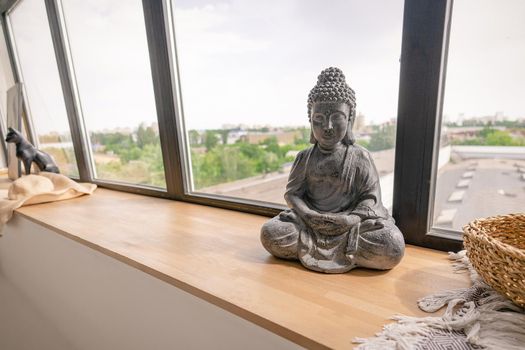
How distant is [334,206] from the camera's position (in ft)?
2.28

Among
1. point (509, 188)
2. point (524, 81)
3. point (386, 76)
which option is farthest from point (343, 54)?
point (509, 188)

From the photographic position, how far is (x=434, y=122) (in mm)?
693

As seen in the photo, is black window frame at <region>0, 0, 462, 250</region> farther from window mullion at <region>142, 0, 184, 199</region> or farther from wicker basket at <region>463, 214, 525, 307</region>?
wicker basket at <region>463, 214, 525, 307</region>

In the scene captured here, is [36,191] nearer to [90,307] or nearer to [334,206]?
[90,307]

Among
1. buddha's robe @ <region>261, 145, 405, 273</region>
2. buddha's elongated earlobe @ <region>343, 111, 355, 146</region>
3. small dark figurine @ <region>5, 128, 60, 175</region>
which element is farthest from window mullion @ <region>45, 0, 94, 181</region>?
buddha's elongated earlobe @ <region>343, 111, 355, 146</region>

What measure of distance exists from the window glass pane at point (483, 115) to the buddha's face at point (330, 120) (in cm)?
28

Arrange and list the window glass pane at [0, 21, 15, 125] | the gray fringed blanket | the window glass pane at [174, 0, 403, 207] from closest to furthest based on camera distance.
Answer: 1. the gray fringed blanket
2. the window glass pane at [174, 0, 403, 207]
3. the window glass pane at [0, 21, 15, 125]

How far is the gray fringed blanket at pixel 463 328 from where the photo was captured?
1.40ft

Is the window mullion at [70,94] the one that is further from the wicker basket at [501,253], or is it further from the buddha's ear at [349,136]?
the wicker basket at [501,253]

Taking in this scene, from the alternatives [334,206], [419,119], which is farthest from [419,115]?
[334,206]

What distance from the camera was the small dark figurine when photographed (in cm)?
166

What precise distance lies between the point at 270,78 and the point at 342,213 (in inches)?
23.2

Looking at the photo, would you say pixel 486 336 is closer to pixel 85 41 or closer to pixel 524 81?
pixel 524 81

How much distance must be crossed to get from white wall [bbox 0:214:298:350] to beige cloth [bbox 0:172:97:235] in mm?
65
